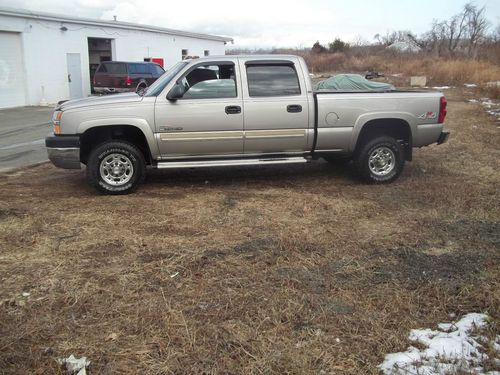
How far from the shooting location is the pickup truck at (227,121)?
248 inches

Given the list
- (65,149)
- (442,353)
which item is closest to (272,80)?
(65,149)

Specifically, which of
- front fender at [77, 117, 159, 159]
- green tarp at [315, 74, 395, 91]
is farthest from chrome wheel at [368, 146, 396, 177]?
front fender at [77, 117, 159, 159]

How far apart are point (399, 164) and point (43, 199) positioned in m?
4.97

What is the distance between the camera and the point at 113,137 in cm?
658

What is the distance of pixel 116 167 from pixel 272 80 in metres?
2.42

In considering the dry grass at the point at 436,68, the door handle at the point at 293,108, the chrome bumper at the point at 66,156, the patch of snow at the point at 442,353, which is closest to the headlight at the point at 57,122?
the chrome bumper at the point at 66,156

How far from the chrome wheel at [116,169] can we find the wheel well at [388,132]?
3266mm

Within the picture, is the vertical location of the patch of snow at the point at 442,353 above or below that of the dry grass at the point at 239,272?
below

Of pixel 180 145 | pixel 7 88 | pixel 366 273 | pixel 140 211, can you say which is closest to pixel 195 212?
pixel 140 211

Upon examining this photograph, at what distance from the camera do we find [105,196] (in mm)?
6469

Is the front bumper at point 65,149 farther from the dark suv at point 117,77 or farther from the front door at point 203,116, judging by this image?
the dark suv at point 117,77

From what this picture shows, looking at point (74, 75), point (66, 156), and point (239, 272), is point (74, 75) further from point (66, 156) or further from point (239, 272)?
point (239, 272)

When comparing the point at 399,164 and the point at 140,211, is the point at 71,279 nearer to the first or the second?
the point at 140,211

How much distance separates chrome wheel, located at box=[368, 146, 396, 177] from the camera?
23.1ft
